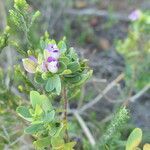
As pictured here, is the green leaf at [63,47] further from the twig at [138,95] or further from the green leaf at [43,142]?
the twig at [138,95]

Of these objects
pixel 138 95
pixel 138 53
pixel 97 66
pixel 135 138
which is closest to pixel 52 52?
pixel 135 138

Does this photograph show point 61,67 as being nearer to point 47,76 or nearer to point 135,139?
point 47,76

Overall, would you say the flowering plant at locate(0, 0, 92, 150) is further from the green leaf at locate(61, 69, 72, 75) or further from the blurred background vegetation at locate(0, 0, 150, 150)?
the blurred background vegetation at locate(0, 0, 150, 150)

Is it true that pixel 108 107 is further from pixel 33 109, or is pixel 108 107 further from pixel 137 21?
pixel 33 109

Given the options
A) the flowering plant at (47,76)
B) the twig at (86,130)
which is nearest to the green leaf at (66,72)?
the flowering plant at (47,76)

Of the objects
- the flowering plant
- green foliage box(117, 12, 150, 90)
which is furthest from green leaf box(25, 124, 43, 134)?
green foliage box(117, 12, 150, 90)
